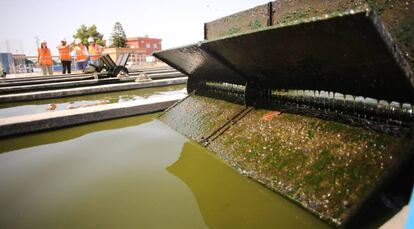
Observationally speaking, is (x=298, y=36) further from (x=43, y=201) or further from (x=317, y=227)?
(x=43, y=201)

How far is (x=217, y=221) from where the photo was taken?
68.2 inches

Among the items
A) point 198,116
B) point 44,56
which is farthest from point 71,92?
point 44,56

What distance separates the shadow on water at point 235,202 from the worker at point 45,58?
47.9 feet

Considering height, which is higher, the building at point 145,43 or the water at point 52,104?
the building at point 145,43

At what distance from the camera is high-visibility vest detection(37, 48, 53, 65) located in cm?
1398

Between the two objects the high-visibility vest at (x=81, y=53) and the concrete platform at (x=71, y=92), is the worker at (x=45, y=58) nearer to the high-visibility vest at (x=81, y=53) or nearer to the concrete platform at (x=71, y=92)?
the high-visibility vest at (x=81, y=53)

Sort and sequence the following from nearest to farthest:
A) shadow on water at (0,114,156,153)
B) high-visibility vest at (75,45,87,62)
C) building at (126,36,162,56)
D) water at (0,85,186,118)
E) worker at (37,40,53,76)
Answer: shadow on water at (0,114,156,153), water at (0,85,186,118), worker at (37,40,53,76), high-visibility vest at (75,45,87,62), building at (126,36,162,56)

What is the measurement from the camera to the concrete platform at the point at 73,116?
377cm

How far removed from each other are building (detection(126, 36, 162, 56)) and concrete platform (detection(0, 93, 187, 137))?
69.5 meters

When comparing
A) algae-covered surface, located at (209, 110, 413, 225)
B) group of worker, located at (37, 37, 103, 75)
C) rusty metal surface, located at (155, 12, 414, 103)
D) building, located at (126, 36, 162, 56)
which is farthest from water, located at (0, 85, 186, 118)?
building, located at (126, 36, 162, 56)

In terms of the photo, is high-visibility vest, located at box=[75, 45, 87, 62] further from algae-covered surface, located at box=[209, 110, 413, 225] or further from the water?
algae-covered surface, located at box=[209, 110, 413, 225]

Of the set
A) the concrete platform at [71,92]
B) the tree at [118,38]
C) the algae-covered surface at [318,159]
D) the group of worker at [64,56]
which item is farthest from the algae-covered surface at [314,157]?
the tree at [118,38]

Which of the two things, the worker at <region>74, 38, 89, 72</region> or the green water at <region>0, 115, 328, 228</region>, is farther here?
the worker at <region>74, 38, 89, 72</region>

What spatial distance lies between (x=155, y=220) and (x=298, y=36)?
1648 mm
